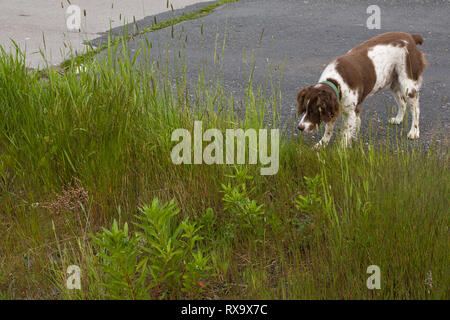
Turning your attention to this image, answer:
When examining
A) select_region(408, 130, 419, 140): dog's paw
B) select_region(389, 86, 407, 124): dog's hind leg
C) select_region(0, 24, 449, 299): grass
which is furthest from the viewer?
select_region(389, 86, 407, 124): dog's hind leg

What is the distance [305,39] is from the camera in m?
8.01

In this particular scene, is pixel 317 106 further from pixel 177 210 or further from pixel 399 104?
pixel 177 210

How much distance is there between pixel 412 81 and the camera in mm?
5297

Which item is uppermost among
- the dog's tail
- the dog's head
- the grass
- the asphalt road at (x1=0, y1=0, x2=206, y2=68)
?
the asphalt road at (x1=0, y1=0, x2=206, y2=68)

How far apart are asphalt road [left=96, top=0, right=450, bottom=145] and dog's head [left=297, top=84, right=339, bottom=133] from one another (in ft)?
2.25

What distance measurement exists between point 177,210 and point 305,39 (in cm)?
617

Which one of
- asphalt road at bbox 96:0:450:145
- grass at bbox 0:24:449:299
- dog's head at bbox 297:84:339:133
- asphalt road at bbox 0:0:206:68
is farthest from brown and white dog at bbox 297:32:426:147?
asphalt road at bbox 0:0:206:68

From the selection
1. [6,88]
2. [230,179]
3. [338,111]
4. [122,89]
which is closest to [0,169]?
[6,88]

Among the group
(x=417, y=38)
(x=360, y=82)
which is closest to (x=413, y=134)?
(x=360, y=82)

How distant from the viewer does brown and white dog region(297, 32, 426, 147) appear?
4621 mm

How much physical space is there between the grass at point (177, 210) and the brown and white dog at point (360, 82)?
784mm

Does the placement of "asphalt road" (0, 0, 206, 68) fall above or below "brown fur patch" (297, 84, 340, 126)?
above

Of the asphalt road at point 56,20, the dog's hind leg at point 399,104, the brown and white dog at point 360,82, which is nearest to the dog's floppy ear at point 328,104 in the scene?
the brown and white dog at point 360,82

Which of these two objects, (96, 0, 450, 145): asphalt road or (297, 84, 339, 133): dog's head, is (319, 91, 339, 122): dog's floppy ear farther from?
(96, 0, 450, 145): asphalt road
